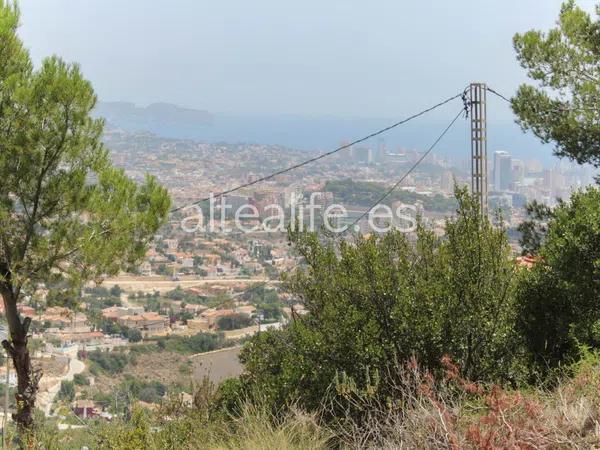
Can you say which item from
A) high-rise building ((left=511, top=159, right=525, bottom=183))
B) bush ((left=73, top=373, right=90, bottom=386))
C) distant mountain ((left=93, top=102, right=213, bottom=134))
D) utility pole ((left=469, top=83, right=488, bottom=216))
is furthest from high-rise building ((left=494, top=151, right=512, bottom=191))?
distant mountain ((left=93, top=102, right=213, bottom=134))

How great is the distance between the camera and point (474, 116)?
758 centimetres

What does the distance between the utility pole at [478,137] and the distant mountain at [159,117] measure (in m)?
84.0

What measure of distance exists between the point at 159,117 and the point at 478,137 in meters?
110

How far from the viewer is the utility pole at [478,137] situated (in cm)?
720

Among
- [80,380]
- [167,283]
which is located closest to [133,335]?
[80,380]

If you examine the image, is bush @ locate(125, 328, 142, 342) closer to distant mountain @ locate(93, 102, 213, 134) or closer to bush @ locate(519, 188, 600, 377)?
bush @ locate(519, 188, 600, 377)

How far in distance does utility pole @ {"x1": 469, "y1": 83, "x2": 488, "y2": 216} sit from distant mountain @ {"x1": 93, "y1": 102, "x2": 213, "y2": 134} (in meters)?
84.0

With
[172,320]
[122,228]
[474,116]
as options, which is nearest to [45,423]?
[122,228]

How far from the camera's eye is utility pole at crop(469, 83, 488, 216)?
7197 mm

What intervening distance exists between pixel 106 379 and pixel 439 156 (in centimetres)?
4500

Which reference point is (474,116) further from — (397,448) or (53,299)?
(397,448)

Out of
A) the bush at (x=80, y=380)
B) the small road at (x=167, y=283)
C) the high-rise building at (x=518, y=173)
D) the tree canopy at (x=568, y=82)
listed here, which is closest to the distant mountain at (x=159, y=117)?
the small road at (x=167, y=283)

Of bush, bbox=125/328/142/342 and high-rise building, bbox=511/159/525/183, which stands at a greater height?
high-rise building, bbox=511/159/525/183

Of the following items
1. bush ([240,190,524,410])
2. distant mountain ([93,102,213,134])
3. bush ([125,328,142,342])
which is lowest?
bush ([125,328,142,342])
